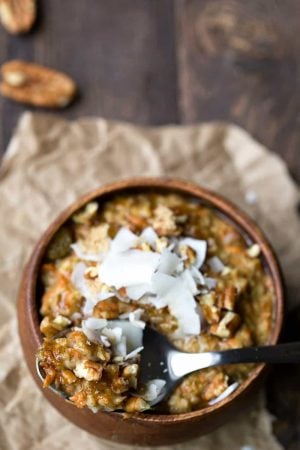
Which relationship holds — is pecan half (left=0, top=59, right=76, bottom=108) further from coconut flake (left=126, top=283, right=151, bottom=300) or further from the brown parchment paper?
coconut flake (left=126, top=283, right=151, bottom=300)

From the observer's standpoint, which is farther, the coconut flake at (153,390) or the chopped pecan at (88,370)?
the coconut flake at (153,390)

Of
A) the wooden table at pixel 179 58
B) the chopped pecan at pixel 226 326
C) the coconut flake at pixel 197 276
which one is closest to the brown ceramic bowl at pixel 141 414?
the chopped pecan at pixel 226 326

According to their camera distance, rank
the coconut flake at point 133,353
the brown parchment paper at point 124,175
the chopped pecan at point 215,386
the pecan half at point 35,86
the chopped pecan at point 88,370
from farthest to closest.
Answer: the pecan half at point 35,86 < the brown parchment paper at point 124,175 < the chopped pecan at point 215,386 < the coconut flake at point 133,353 < the chopped pecan at point 88,370

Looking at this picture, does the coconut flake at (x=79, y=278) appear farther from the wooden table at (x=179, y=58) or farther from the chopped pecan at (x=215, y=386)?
the wooden table at (x=179, y=58)

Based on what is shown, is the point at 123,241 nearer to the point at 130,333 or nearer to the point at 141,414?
the point at 130,333

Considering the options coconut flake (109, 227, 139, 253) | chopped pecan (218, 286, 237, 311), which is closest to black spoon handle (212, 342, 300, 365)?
chopped pecan (218, 286, 237, 311)

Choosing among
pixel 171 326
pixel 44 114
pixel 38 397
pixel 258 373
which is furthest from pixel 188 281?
pixel 44 114

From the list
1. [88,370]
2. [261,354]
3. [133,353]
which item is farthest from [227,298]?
[88,370]
